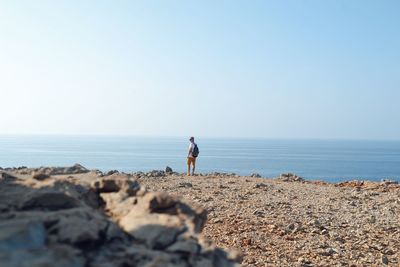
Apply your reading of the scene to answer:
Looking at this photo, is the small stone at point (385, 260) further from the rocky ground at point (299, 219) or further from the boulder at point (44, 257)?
the boulder at point (44, 257)

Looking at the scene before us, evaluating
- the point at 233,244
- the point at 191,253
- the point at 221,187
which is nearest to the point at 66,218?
the point at 191,253

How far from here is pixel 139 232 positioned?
18.5 ft

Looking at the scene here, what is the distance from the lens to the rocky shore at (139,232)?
16.7 feet

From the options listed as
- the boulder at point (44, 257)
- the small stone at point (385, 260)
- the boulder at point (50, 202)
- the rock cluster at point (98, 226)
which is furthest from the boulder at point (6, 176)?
the small stone at point (385, 260)

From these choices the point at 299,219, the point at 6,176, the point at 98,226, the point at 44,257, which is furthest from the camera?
the point at 299,219

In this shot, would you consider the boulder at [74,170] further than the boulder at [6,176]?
Yes

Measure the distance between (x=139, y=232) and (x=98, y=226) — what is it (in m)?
0.47

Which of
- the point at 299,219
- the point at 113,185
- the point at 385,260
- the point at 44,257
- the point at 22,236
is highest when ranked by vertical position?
the point at 113,185

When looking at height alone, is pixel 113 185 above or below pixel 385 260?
above

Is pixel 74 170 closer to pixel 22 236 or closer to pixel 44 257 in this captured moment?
pixel 22 236

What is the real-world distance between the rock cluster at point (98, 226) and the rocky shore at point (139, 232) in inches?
0.4

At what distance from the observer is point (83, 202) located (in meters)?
6.30

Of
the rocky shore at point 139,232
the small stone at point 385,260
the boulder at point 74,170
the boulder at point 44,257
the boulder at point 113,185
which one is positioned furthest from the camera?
the small stone at point 385,260

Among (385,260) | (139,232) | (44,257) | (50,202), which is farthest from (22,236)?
(385,260)
